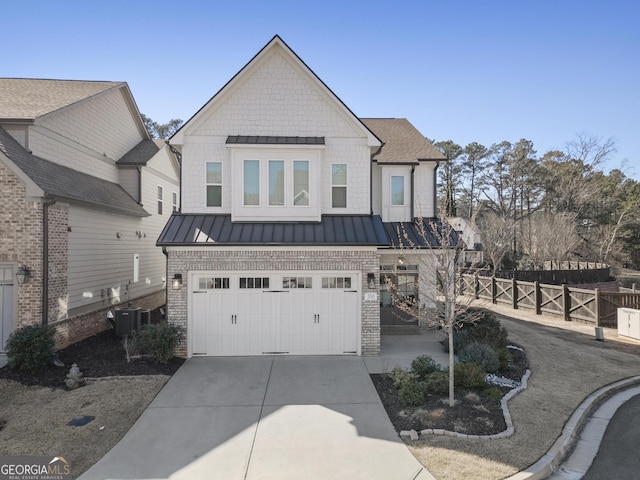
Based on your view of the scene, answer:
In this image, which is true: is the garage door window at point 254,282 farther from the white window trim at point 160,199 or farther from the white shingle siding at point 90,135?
the white window trim at point 160,199

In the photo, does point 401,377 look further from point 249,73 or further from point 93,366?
point 249,73

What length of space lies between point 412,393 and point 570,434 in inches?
111

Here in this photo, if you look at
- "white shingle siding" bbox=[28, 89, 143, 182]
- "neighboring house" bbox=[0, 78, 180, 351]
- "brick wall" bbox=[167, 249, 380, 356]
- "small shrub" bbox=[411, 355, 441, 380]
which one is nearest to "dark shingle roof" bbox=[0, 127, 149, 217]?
"neighboring house" bbox=[0, 78, 180, 351]

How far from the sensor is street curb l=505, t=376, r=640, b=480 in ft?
17.9

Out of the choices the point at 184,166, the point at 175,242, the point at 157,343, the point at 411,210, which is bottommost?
the point at 157,343

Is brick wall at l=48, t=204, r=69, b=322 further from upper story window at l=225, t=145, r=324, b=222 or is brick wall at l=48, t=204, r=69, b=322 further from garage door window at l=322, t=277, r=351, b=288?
garage door window at l=322, t=277, r=351, b=288

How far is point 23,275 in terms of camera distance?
32.9ft

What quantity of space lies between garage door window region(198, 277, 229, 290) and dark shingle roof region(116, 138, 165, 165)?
363 inches

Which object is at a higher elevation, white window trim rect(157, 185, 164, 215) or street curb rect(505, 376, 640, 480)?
white window trim rect(157, 185, 164, 215)

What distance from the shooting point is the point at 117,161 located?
55.0 ft

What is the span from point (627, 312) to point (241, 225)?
48.0 ft

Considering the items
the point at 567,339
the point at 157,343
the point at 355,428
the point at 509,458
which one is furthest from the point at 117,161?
the point at 567,339

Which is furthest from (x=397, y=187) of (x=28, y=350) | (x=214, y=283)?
(x=28, y=350)

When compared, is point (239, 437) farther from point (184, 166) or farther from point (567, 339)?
point (567, 339)
